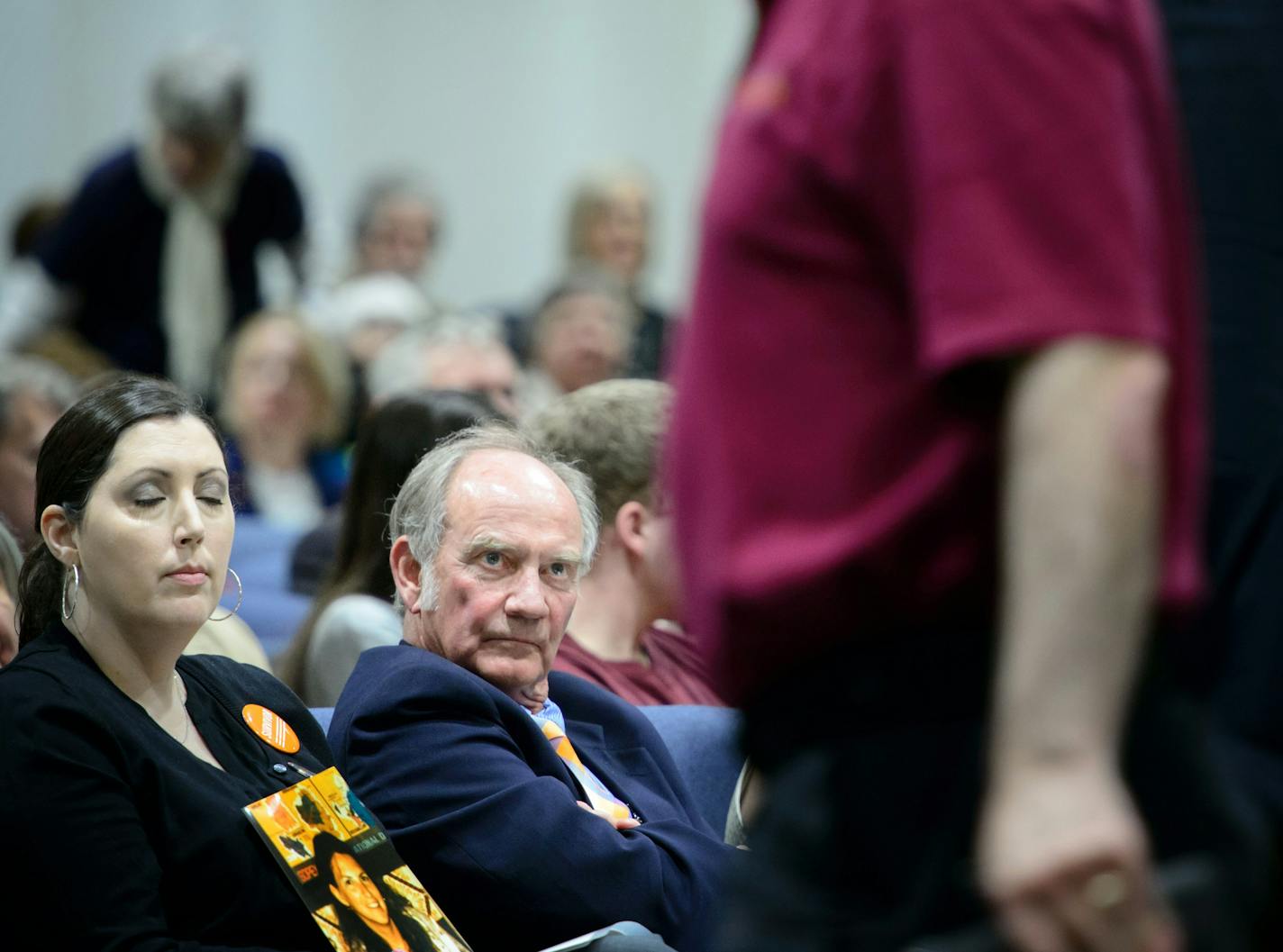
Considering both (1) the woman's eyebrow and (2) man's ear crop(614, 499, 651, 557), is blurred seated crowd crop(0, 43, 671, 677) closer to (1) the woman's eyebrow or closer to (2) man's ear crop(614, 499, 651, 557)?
(2) man's ear crop(614, 499, 651, 557)

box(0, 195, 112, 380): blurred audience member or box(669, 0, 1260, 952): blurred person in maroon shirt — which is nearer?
box(669, 0, 1260, 952): blurred person in maroon shirt

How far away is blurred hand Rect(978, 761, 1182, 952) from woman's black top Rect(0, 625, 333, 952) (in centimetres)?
132

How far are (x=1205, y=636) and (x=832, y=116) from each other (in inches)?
17.3

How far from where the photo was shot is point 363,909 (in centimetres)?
221

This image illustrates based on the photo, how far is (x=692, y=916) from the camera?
2.56m

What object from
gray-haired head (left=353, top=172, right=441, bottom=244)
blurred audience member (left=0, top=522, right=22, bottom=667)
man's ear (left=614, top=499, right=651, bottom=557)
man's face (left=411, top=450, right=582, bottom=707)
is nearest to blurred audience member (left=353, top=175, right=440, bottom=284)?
gray-haired head (left=353, top=172, right=441, bottom=244)

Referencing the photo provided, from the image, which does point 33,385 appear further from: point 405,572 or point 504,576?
point 504,576

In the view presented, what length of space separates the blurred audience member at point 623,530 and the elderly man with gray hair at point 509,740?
35cm

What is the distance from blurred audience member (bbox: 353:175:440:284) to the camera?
7.29 metres

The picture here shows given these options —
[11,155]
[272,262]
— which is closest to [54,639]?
[272,262]

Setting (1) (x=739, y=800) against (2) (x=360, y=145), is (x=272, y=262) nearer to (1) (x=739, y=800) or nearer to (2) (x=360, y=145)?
(2) (x=360, y=145)

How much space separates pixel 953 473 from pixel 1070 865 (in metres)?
0.24

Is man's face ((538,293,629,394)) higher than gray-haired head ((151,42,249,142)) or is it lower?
lower

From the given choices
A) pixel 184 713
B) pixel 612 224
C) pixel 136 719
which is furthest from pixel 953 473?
pixel 612 224
